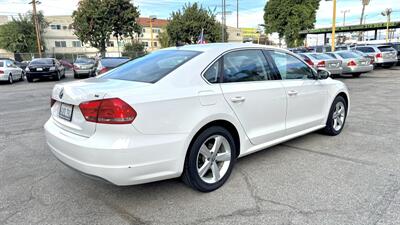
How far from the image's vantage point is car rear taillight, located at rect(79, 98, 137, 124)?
283 cm

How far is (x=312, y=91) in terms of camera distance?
15.9 feet

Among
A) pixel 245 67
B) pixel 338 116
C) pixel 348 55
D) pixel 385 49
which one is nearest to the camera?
pixel 245 67

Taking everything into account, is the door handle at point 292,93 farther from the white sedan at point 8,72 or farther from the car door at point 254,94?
the white sedan at point 8,72

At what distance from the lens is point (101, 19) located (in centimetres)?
3378

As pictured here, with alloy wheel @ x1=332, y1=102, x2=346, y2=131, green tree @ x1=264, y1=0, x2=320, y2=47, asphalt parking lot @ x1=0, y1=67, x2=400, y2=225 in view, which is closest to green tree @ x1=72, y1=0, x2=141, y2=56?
green tree @ x1=264, y1=0, x2=320, y2=47

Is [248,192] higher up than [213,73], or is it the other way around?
[213,73]

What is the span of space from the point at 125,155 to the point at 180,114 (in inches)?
25.9

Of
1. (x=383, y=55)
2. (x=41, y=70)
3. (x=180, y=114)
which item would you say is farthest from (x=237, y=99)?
(x=383, y=55)

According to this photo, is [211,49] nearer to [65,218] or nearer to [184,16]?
[65,218]

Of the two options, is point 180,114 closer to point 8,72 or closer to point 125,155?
point 125,155

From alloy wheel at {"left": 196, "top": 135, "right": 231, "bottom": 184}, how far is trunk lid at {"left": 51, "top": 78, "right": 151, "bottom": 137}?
98 centimetres

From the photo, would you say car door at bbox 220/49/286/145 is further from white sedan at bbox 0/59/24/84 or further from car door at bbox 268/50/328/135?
white sedan at bbox 0/59/24/84

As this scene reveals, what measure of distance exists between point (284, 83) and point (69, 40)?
7024cm

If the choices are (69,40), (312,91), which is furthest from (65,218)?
(69,40)
